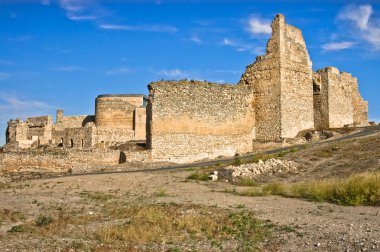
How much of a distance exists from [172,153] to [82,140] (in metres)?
12.1

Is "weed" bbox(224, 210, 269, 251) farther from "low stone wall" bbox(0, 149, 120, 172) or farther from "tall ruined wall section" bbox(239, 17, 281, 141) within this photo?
"tall ruined wall section" bbox(239, 17, 281, 141)

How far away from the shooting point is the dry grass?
12.3 m

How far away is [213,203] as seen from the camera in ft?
41.2

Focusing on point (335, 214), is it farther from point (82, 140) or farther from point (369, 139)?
point (82, 140)

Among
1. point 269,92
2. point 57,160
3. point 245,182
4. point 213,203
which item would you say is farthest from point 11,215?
point 269,92

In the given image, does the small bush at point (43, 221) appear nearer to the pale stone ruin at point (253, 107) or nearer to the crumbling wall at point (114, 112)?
the pale stone ruin at point (253, 107)

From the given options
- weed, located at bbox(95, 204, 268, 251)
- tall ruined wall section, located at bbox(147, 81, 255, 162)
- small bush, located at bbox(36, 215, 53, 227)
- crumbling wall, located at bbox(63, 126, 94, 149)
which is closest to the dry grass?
weed, located at bbox(95, 204, 268, 251)

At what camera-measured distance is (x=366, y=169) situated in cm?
1739

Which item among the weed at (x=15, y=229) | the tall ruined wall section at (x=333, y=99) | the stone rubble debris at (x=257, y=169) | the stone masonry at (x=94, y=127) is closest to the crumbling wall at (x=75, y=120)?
the stone masonry at (x=94, y=127)

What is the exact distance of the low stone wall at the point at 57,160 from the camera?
23.2 metres

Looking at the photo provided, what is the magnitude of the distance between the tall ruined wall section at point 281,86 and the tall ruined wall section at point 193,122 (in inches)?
69.8

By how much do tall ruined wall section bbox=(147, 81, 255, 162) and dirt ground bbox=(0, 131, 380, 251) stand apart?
638 cm

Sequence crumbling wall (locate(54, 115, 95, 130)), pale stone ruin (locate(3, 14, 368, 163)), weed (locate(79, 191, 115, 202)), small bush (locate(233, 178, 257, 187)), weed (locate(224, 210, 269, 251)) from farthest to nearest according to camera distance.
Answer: crumbling wall (locate(54, 115, 95, 130))
pale stone ruin (locate(3, 14, 368, 163))
small bush (locate(233, 178, 257, 187))
weed (locate(79, 191, 115, 202))
weed (locate(224, 210, 269, 251))

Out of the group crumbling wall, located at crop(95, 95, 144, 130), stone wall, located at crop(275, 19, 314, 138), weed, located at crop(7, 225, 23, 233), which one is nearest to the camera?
weed, located at crop(7, 225, 23, 233)
